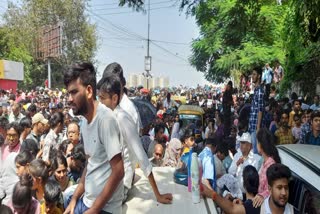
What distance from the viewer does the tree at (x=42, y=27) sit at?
40094 mm

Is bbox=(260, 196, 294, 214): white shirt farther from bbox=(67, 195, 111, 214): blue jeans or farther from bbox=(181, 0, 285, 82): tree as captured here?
bbox=(181, 0, 285, 82): tree

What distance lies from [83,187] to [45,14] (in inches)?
1580

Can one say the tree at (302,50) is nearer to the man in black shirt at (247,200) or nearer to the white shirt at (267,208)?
the man in black shirt at (247,200)

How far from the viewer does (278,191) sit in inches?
126

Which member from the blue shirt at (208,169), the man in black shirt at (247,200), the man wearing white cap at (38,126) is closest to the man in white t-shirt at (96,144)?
the man in black shirt at (247,200)

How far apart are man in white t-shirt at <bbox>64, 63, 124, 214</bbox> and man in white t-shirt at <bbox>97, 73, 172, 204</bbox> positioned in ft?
1.18

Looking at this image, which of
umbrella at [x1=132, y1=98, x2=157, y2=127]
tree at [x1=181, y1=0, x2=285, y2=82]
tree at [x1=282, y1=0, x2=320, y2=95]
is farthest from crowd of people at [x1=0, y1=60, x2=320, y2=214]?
tree at [x1=181, y1=0, x2=285, y2=82]

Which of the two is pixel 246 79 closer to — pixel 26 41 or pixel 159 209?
pixel 159 209

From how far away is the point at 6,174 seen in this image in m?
4.83

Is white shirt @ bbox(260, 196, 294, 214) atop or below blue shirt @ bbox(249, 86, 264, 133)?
below

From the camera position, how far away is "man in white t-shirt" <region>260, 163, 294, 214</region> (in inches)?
124

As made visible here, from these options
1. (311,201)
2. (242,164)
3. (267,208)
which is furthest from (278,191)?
(242,164)

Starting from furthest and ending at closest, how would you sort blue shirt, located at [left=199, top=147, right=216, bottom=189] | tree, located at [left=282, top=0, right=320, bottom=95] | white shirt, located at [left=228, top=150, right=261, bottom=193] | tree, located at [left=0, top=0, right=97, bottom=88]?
tree, located at [left=0, top=0, right=97, bottom=88] → tree, located at [left=282, top=0, right=320, bottom=95] → white shirt, located at [left=228, top=150, right=261, bottom=193] → blue shirt, located at [left=199, top=147, right=216, bottom=189]

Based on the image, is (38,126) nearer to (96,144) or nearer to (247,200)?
(247,200)
